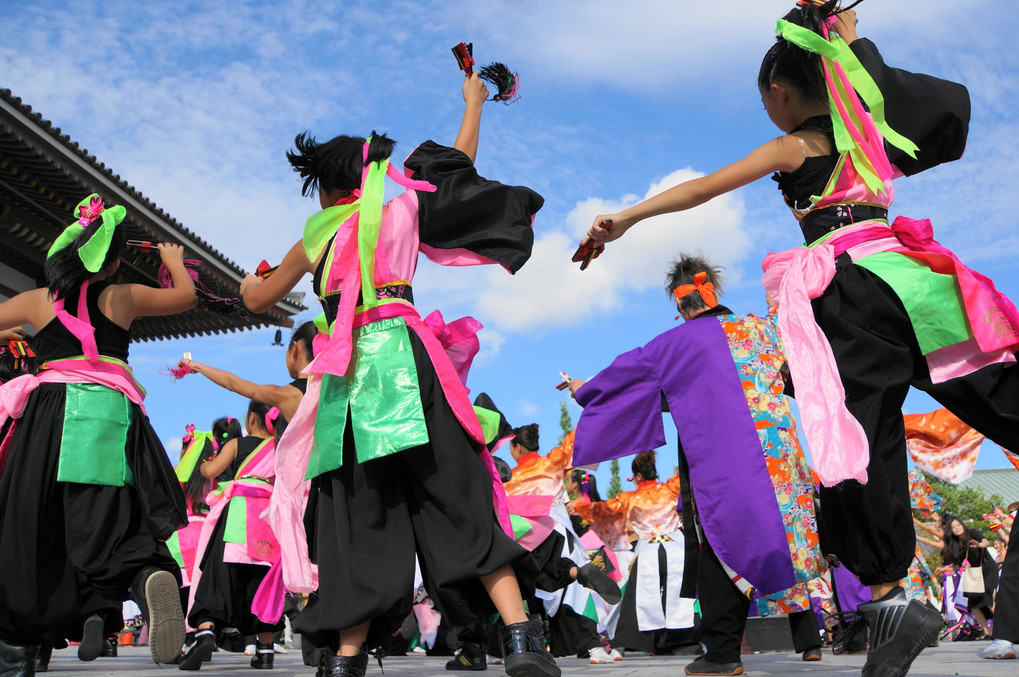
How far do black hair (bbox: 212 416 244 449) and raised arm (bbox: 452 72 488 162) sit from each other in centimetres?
479

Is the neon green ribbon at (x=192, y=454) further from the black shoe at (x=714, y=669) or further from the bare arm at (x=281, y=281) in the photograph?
the black shoe at (x=714, y=669)

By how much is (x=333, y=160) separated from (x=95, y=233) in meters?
1.21

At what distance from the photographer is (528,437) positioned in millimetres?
7688

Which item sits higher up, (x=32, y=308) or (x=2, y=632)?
(x=32, y=308)

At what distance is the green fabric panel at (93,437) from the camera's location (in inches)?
135

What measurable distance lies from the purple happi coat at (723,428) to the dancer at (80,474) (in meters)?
1.78

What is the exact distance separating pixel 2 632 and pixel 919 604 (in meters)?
3.08

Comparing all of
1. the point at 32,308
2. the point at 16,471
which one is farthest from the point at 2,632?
the point at 32,308

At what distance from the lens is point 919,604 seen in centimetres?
239

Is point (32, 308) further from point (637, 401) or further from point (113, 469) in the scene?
point (637, 401)

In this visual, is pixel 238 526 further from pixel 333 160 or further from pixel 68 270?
pixel 333 160

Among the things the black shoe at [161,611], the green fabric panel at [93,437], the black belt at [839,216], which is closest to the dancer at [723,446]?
the black belt at [839,216]

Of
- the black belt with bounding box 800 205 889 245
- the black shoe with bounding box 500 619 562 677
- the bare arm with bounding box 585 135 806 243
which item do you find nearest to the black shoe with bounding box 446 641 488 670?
the black shoe with bounding box 500 619 562 677

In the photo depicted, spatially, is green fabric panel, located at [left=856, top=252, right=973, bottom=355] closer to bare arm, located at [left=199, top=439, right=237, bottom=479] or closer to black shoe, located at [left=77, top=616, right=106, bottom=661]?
black shoe, located at [left=77, top=616, right=106, bottom=661]
